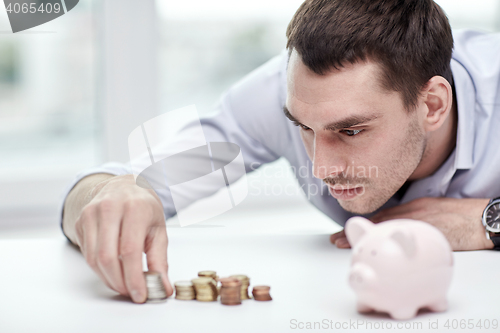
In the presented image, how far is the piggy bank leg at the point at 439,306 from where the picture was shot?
65cm

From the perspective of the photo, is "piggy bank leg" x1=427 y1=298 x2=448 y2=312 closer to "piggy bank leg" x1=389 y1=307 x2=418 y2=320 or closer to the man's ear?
"piggy bank leg" x1=389 y1=307 x2=418 y2=320

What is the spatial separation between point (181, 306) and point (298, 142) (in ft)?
2.57

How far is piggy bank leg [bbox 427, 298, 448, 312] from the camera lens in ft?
2.13

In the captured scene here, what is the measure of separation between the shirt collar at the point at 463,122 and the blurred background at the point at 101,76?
1.33 m

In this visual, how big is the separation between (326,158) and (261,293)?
0.39 metres

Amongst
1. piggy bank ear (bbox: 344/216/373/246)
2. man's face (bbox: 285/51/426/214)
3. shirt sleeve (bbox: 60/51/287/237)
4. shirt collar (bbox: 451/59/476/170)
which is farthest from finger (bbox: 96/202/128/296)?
shirt collar (bbox: 451/59/476/170)

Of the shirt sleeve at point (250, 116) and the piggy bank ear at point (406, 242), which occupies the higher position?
the piggy bank ear at point (406, 242)

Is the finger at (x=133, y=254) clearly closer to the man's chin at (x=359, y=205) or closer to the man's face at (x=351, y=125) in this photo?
the man's face at (x=351, y=125)

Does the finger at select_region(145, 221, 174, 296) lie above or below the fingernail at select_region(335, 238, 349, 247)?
above

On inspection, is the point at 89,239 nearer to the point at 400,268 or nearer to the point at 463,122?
the point at 400,268

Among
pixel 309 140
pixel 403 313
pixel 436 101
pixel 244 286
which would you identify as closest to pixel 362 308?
pixel 403 313

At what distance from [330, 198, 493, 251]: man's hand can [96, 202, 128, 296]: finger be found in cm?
53

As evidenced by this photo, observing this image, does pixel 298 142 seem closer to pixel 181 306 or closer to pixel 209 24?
pixel 181 306

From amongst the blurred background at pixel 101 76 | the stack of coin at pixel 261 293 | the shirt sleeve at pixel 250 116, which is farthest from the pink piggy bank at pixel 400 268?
the blurred background at pixel 101 76
